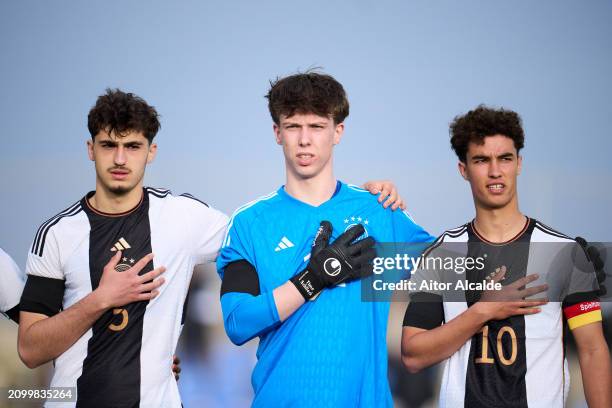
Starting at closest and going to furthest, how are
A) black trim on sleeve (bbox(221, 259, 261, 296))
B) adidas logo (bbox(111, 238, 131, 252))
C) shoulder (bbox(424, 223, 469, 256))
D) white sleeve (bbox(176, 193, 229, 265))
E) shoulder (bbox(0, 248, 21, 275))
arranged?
black trim on sleeve (bbox(221, 259, 261, 296)), shoulder (bbox(424, 223, 469, 256)), adidas logo (bbox(111, 238, 131, 252)), white sleeve (bbox(176, 193, 229, 265)), shoulder (bbox(0, 248, 21, 275))

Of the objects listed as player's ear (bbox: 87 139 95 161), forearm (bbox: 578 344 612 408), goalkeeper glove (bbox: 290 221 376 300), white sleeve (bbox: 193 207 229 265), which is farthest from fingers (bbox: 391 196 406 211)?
player's ear (bbox: 87 139 95 161)

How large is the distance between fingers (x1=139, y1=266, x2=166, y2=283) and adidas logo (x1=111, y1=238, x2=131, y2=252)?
0.62 ft

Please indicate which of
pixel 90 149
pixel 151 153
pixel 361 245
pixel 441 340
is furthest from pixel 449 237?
pixel 90 149

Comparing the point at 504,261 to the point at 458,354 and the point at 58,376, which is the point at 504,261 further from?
the point at 58,376

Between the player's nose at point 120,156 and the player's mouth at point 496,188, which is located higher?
the player's nose at point 120,156

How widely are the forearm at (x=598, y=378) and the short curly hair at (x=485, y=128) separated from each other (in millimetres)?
997

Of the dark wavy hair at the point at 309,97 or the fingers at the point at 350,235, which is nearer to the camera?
the fingers at the point at 350,235

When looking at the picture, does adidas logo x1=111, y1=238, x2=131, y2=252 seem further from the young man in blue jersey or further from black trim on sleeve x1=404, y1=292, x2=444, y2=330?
black trim on sleeve x1=404, y1=292, x2=444, y2=330

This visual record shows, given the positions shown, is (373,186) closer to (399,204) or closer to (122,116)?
(399,204)

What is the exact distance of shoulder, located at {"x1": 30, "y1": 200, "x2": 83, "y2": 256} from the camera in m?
3.29

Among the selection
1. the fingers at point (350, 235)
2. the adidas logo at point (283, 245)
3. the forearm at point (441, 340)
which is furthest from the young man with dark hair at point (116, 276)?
the forearm at point (441, 340)

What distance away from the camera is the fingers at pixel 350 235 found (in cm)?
286

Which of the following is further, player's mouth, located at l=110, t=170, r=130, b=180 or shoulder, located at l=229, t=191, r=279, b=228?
player's mouth, located at l=110, t=170, r=130, b=180

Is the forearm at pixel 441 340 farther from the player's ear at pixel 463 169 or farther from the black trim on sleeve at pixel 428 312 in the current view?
the player's ear at pixel 463 169
